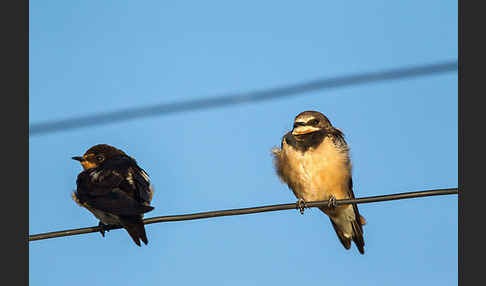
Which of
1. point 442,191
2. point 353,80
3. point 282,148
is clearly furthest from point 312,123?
point 442,191

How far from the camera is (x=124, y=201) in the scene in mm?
6582

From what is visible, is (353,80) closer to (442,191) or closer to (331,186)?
(442,191)

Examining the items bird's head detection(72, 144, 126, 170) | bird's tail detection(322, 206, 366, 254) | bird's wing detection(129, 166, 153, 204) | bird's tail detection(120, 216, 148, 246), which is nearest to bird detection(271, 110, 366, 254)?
bird's tail detection(322, 206, 366, 254)

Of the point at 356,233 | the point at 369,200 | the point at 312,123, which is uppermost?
the point at 312,123

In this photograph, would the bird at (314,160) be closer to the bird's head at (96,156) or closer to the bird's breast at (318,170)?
the bird's breast at (318,170)

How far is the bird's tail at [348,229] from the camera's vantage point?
8125 millimetres

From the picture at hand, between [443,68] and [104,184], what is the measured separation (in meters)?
3.32

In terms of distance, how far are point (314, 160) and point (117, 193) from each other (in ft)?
6.68

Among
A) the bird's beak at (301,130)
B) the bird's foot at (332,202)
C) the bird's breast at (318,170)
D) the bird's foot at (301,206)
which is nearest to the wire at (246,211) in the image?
the bird's foot at (332,202)

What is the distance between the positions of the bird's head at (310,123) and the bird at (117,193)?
1.65m

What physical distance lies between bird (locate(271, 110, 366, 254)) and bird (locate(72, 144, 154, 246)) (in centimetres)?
145

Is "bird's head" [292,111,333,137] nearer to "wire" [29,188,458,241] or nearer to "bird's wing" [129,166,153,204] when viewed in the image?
"bird's wing" [129,166,153,204]

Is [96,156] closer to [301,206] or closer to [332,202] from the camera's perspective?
[301,206]

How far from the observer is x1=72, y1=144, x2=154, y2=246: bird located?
6.53m
